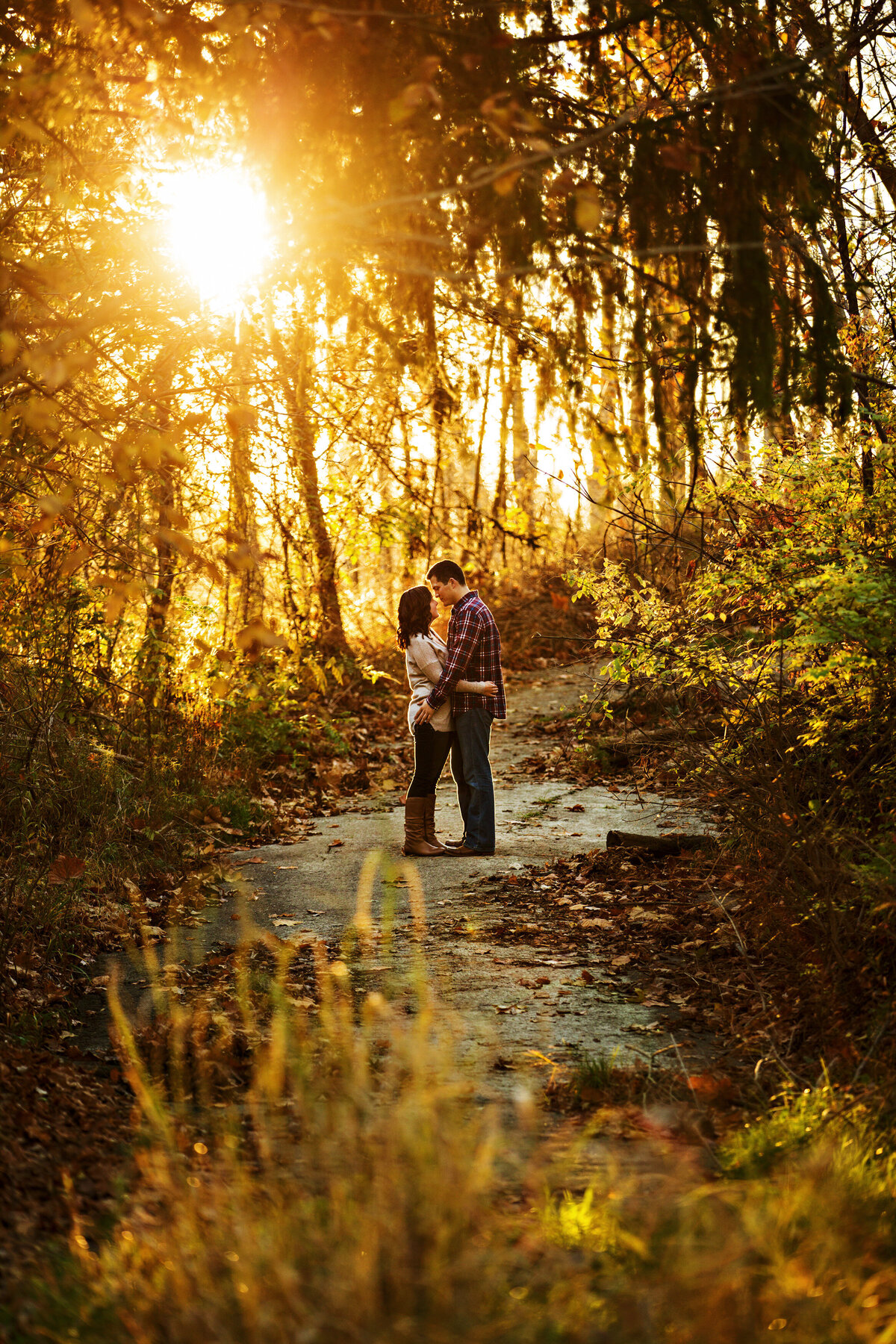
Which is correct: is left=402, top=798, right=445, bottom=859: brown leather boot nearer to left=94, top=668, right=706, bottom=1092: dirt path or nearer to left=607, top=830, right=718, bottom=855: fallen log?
left=94, top=668, right=706, bottom=1092: dirt path

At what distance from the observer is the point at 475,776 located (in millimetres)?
8297

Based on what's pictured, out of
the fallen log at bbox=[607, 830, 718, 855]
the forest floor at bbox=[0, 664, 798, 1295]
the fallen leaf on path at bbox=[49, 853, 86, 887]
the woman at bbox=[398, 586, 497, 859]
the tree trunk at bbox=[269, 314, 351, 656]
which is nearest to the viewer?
the forest floor at bbox=[0, 664, 798, 1295]

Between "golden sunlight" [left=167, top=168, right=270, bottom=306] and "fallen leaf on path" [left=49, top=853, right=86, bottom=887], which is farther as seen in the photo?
"fallen leaf on path" [left=49, top=853, right=86, bottom=887]

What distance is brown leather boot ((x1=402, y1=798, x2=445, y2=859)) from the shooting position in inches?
334

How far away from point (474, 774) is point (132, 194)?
4.66m

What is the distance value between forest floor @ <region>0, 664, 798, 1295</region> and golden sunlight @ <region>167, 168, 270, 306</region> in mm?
3655

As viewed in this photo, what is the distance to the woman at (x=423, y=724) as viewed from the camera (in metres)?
8.41

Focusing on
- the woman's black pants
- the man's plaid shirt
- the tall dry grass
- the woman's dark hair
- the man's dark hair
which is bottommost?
the tall dry grass

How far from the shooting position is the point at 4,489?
6.47m

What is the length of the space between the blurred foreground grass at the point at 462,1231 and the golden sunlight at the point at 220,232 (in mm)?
3688

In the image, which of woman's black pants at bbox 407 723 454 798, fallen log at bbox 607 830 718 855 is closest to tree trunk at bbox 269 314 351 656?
woman's black pants at bbox 407 723 454 798

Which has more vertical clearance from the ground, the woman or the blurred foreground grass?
the woman

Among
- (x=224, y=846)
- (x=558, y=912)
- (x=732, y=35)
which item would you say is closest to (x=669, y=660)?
(x=558, y=912)

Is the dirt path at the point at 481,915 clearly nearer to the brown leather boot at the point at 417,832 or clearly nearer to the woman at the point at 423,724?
the brown leather boot at the point at 417,832
